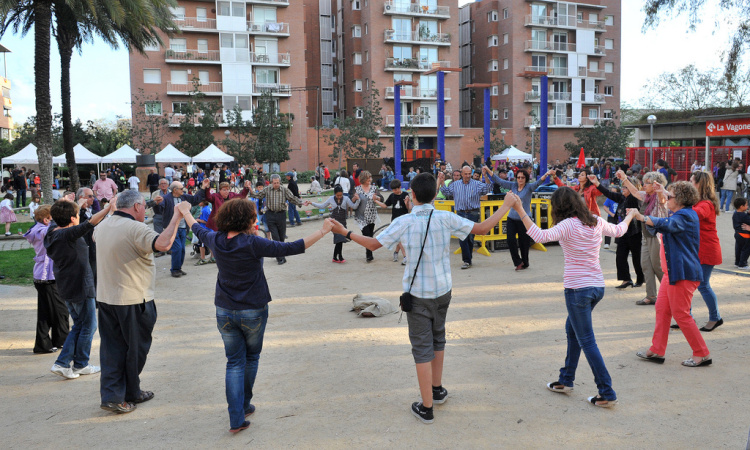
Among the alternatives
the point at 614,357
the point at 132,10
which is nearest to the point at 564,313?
the point at 614,357

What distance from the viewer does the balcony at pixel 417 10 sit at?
55562 millimetres

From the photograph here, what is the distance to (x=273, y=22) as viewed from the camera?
52344 millimetres

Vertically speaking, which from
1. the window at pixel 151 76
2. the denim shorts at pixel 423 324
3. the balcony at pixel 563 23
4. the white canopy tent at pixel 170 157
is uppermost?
the balcony at pixel 563 23

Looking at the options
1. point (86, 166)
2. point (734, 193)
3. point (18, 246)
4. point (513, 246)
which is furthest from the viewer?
point (86, 166)

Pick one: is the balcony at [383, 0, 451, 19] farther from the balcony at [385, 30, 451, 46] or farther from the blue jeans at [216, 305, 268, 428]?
the blue jeans at [216, 305, 268, 428]

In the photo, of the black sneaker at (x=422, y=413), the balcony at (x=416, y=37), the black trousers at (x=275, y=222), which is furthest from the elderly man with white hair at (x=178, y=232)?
the balcony at (x=416, y=37)

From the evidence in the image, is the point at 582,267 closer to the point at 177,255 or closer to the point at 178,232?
the point at 177,255

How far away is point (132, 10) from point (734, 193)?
69.7 feet

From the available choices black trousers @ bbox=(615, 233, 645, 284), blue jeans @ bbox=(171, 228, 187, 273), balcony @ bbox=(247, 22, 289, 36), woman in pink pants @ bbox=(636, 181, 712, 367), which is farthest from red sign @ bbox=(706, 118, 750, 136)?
balcony @ bbox=(247, 22, 289, 36)

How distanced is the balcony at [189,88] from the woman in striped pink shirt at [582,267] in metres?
48.1

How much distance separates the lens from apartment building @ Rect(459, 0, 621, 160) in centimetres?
5978

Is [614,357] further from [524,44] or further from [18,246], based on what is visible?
[524,44]

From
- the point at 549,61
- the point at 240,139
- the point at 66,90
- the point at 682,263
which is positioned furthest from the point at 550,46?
the point at 682,263

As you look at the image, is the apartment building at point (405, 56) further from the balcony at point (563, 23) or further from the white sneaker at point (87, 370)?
the white sneaker at point (87, 370)
